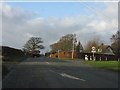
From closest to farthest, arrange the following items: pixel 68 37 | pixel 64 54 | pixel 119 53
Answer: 1. pixel 119 53
2. pixel 64 54
3. pixel 68 37

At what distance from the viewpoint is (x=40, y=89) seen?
15570 mm

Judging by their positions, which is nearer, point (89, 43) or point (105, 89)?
point (105, 89)

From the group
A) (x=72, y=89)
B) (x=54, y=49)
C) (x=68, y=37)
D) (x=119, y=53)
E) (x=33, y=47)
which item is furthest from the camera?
(x=33, y=47)

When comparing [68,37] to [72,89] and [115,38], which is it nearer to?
[115,38]

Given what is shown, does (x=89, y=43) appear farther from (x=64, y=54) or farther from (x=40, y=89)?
(x=40, y=89)

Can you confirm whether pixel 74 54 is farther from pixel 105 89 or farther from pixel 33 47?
pixel 105 89

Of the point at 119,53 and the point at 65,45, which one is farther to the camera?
the point at 65,45

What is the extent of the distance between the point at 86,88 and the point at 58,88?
46.1 inches

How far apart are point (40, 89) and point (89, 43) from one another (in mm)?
141772

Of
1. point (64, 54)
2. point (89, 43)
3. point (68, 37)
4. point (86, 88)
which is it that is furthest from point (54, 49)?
point (86, 88)

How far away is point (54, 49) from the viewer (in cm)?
17925

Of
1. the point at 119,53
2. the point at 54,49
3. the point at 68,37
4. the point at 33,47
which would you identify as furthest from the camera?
the point at 33,47

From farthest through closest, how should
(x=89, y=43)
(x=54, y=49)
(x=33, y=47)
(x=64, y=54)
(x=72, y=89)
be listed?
(x=33, y=47), (x=54, y=49), (x=89, y=43), (x=64, y=54), (x=72, y=89)

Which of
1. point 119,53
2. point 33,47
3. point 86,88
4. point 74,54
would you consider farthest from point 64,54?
point 86,88
